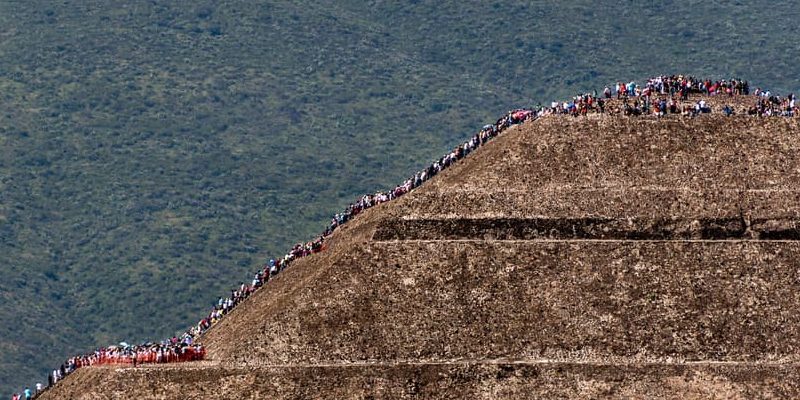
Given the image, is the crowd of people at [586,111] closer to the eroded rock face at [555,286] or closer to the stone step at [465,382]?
the eroded rock face at [555,286]

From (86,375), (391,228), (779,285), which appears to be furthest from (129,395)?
(779,285)

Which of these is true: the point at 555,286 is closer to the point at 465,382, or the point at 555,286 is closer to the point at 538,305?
the point at 538,305

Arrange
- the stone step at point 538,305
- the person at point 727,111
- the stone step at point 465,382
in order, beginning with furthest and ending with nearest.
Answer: the person at point 727,111 → the stone step at point 538,305 → the stone step at point 465,382

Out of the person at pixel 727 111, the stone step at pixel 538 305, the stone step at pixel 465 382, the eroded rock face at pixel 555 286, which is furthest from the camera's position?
the person at pixel 727 111

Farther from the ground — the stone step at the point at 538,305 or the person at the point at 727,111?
the person at the point at 727,111

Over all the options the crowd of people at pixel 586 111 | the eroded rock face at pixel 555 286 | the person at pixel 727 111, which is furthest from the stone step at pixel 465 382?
the person at pixel 727 111

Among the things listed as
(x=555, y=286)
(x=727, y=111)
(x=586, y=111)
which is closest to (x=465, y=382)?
(x=555, y=286)

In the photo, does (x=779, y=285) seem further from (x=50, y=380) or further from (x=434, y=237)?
(x=50, y=380)

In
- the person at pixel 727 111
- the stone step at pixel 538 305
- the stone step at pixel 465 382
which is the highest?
the person at pixel 727 111

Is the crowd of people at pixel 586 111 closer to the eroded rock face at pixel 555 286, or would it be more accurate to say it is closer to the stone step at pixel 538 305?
the eroded rock face at pixel 555 286

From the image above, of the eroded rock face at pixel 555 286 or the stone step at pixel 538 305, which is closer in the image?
the eroded rock face at pixel 555 286
